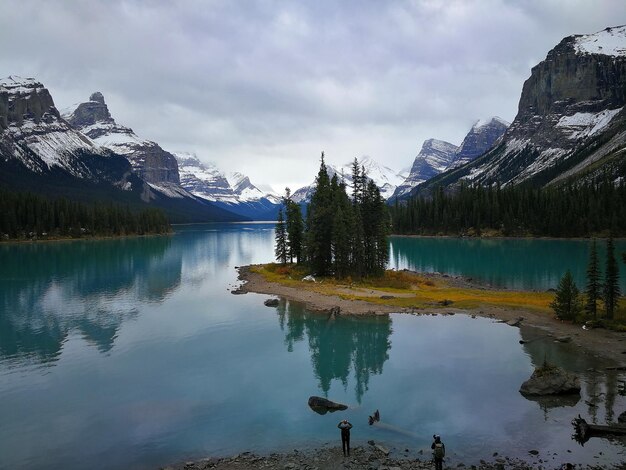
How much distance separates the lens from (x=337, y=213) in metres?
80.3

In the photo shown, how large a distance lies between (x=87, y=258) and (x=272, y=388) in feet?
376

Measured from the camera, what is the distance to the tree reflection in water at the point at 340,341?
122 ft

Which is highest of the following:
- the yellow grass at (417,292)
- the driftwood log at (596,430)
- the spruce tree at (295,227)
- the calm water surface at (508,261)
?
the spruce tree at (295,227)

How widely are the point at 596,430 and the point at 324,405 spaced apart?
614 inches

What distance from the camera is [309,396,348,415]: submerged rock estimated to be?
1163 inches

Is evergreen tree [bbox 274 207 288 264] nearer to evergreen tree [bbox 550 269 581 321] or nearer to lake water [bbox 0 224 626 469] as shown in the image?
lake water [bbox 0 224 626 469]

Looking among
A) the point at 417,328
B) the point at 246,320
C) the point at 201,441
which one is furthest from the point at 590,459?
the point at 246,320

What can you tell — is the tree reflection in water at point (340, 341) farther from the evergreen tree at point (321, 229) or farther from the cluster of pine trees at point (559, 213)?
the cluster of pine trees at point (559, 213)

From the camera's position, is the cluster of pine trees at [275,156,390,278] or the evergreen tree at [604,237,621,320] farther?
the cluster of pine trees at [275,156,390,278]

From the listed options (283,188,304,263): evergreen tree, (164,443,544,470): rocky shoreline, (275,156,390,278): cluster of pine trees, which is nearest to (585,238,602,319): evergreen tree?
(164,443,544,470): rocky shoreline

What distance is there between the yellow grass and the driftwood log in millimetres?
31477

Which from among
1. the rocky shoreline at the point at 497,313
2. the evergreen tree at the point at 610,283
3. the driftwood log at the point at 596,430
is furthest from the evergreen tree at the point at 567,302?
the driftwood log at the point at 596,430

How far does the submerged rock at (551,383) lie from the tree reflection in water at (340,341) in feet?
37.5

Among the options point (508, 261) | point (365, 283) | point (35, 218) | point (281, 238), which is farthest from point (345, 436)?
point (35, 218)
